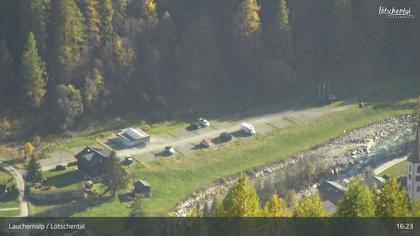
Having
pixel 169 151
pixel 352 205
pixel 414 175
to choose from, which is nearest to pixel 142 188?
pixel 169 151

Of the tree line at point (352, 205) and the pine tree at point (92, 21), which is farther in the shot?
the pine tree at point (92, 21)

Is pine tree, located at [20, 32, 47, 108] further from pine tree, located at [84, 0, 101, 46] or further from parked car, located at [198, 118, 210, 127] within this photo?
parked car, located at [198, 118, 210, 127]

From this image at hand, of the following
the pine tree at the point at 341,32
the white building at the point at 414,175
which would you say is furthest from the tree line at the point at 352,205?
the pine tree at the point at 341,32

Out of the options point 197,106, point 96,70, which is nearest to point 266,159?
point 197,106

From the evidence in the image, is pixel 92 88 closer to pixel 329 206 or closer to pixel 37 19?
pixel 37 19

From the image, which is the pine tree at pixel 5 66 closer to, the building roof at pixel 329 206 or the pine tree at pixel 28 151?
the pine tree at pixel 28 151

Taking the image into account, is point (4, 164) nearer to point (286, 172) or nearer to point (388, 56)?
point (286, 172)
